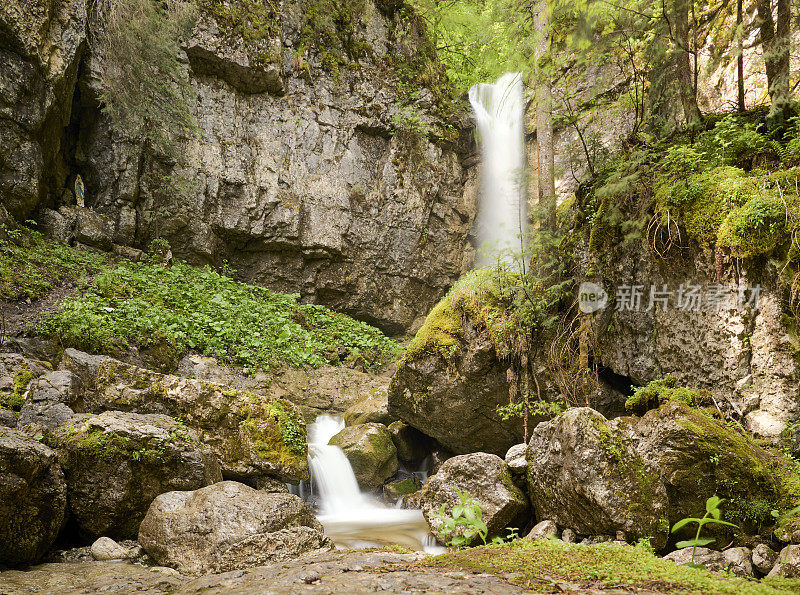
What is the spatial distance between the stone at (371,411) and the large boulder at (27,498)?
5.84 meters

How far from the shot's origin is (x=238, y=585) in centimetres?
278

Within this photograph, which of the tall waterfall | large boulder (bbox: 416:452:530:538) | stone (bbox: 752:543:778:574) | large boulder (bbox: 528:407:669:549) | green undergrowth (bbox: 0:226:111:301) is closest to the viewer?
stone (bbox: 752:543:778:574)

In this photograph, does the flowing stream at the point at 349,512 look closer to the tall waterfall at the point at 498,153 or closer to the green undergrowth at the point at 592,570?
the green undergrowth at the point at 592,570

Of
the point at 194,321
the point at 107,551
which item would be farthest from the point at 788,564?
the point at 194,321

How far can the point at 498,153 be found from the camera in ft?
47.3

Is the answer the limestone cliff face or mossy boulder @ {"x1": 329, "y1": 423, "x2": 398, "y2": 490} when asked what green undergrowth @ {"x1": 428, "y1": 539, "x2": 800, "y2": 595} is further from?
the limestone cliff face

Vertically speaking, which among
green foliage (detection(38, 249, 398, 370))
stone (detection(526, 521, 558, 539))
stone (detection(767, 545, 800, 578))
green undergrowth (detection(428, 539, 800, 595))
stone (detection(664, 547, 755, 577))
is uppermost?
green foliage (detection(38, 249, 398, 370))

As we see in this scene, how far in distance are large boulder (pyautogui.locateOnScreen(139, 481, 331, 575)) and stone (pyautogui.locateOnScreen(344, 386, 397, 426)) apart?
4.87 m

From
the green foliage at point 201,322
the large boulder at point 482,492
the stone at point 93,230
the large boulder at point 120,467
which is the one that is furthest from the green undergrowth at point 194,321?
the large boulder at point 482,492

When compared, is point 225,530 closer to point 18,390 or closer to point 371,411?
point 18,390

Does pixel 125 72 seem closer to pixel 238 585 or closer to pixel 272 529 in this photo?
pixel 272 529

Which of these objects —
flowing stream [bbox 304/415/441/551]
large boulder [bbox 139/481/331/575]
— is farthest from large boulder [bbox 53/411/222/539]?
flowing stream [bbox 304/415/441/551]

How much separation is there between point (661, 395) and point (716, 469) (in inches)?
39.6

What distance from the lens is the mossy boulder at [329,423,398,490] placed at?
27.5 feet
